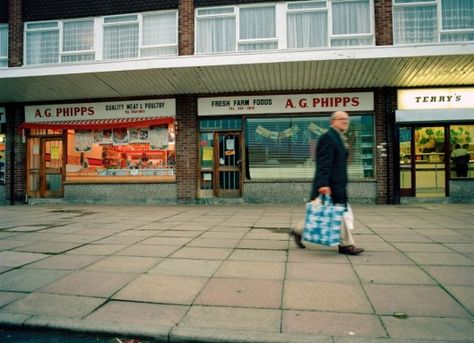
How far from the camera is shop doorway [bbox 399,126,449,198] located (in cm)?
1130

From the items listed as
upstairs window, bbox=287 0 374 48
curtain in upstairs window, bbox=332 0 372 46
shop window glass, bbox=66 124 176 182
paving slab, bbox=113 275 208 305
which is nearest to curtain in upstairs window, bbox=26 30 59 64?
shop window glass, bbox=66 124 176 182

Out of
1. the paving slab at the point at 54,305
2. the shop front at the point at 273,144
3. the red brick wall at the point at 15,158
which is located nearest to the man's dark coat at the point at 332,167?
the paving slab at the point at 54,305

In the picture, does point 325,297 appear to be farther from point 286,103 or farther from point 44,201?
point 44,201

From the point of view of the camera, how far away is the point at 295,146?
460 inches

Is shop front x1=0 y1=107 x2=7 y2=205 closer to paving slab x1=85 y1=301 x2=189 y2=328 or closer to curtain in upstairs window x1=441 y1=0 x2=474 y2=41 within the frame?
paving slab x1=85 y1=301 x2=189 y2=328

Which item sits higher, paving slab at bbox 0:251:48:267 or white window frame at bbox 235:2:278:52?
white window frame at bbox 235:2:278:52

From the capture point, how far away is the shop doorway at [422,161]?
37.1 feet

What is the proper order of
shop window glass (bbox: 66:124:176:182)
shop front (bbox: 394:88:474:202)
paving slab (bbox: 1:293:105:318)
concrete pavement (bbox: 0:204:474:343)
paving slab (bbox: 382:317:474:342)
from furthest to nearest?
shop window glass (bbox: 66:124:176:182) < shop front (bbox: 394:88:474:202) < paving slab (bbox: 1:293:105:318) < concrete pavement (bbox: 0:204:474:343) < paving slab (bbox: 382:317:474:342)

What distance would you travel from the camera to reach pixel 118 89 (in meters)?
11.2

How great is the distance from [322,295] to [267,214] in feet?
19.0

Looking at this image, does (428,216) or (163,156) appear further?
(163,156)

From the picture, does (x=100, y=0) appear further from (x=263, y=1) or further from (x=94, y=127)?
(x=263, y=1)

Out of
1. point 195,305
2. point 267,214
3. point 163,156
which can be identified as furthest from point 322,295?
point 163,156

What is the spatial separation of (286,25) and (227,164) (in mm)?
4953
